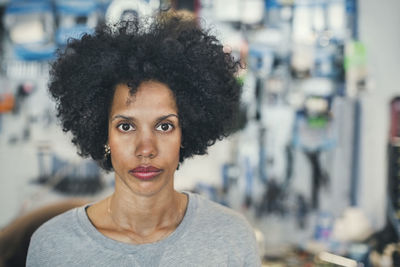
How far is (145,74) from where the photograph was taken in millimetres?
Answer: 1232

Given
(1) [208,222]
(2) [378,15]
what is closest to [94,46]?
(1) [208,222]

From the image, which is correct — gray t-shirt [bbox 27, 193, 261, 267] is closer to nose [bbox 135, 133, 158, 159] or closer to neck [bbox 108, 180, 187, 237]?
neck [bbox 108, 180, 187, 237]

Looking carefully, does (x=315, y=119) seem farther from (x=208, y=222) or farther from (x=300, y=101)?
(x=208, y=222)

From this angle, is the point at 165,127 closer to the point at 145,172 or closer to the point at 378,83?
the point at 145,172

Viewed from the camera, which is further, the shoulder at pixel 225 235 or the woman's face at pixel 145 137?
the shoulder at pixel 225 235

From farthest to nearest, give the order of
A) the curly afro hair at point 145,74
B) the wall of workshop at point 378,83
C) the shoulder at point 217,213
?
the wall of workshop at point 378,83 → the shoulder at point 217,213 → the curly afro hair at point 145,74

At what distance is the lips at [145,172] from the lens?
119cm

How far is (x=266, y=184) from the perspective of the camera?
9.20 ft

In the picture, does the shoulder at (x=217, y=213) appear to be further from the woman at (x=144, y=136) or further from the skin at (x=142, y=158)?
the skin at (x=142, y=158)

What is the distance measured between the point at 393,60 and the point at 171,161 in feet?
6.60

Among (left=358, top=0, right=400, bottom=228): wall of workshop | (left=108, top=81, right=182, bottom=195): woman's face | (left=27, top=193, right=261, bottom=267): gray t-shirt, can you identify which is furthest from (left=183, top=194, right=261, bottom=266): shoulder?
(left=358, top=0, right=400, bottom=228): wall of workshop

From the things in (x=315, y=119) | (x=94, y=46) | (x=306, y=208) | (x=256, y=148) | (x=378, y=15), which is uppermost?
(x=378, y=15)

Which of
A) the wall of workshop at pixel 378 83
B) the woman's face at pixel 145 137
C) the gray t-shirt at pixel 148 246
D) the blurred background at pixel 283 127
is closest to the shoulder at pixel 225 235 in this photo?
the gray t-shirt at pixel 148 246

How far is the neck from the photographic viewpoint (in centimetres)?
128
